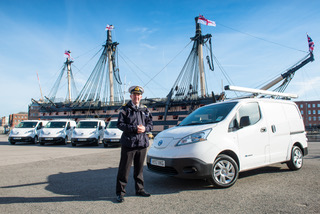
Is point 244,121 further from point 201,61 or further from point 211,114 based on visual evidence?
point 201,61

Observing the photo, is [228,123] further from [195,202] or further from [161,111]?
[161,111]

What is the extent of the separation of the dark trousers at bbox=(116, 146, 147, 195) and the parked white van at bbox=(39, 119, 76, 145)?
43.8 feet

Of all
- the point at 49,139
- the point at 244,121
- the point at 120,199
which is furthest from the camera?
the point at 49,139

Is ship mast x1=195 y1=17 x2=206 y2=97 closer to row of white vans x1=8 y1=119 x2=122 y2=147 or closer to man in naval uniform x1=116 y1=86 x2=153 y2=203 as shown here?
row of white vans x1=8 y1=119 x2=122 y2=147

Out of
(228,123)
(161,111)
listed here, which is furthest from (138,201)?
A: (161,111)

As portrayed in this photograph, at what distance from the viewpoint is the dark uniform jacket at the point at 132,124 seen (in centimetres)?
357

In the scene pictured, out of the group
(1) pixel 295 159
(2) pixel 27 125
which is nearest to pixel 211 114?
(1) pixel 295 159

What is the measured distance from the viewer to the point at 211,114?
502cm

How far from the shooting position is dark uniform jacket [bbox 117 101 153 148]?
3.57m

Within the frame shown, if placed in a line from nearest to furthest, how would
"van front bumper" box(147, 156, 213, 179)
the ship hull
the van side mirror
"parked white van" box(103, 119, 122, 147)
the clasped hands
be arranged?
the clasped hands < "van front bumper" box(147, 156, 213, 179) < the van side mirror < "parked white van" box(103, 119, 122, 147) < the ship hull

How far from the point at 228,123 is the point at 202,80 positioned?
29.8m

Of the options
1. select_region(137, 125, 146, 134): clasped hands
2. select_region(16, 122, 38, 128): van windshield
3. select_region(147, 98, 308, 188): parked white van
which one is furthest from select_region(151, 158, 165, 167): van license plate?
select_region(16, 122, 38, 128): van windshield

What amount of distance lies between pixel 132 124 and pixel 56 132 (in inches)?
536

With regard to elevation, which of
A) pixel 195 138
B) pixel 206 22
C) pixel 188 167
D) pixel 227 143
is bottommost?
pixel 188 167
